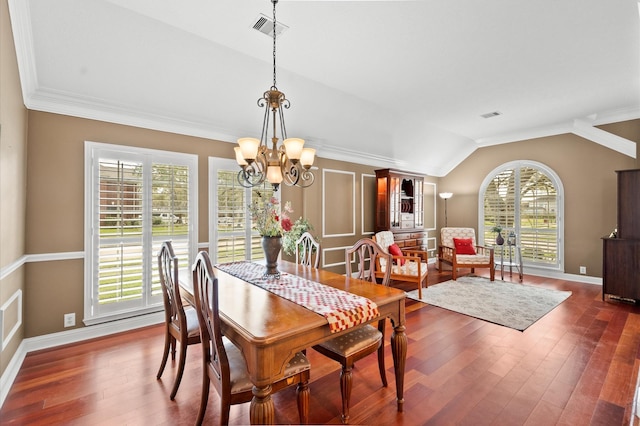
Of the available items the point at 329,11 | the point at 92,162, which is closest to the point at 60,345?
the point at 92,162

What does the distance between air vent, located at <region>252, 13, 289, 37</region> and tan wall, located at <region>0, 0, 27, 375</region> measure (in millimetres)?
1622

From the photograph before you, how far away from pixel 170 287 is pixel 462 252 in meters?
5.35

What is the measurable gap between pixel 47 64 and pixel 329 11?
2535mm

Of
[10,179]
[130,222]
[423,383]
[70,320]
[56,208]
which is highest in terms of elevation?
[10,179]

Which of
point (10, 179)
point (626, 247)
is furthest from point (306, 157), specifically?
point (626, 247)

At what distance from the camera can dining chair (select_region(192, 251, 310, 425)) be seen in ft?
4.79

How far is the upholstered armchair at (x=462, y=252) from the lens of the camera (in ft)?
17.6

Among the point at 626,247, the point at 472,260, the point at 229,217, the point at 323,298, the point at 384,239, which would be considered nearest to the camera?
the point at 323,298

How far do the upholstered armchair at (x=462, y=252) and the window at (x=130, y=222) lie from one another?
4.59m

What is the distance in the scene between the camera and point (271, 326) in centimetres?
142

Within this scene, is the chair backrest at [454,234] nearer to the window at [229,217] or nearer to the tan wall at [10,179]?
the window at [229,217]

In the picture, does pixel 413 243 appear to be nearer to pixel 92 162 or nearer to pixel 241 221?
pixel 241 221

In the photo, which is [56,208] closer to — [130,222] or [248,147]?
[130,222]

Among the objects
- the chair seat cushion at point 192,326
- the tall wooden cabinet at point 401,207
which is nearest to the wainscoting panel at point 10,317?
the chair seat cushion at point 192,326
